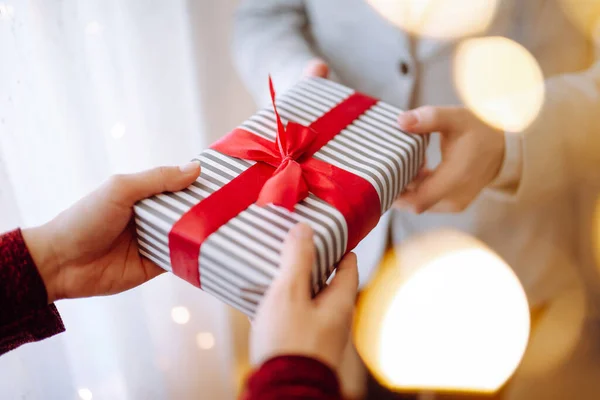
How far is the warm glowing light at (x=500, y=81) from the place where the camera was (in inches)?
39.0

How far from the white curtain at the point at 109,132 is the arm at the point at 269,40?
0.34ft

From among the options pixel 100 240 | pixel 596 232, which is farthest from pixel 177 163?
pixel 596 232

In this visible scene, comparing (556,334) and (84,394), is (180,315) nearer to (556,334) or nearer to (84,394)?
(84,394)

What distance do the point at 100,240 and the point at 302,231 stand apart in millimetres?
283

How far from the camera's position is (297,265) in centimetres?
60

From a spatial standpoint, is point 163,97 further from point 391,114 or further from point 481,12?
point 481,12

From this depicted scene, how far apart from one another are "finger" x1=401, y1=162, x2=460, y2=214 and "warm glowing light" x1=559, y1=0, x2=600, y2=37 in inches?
13.4

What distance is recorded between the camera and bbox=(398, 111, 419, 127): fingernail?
0.82 m

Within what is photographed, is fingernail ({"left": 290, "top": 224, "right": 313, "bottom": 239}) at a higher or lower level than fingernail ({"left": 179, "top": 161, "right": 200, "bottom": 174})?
lower

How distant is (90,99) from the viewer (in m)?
0.90

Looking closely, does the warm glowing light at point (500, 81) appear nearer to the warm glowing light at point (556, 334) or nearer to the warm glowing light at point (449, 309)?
the warm glowing light at point (449, 309)

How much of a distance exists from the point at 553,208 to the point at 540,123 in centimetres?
27

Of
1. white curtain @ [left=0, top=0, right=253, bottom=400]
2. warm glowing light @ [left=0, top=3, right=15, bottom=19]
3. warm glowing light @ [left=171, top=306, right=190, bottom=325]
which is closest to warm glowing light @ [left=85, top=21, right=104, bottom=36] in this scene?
white curtain @ [left=0, top=0, right=253, bottom=400]

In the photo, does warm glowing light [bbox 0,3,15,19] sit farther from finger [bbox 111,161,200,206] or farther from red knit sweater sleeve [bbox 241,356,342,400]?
red knit sweater sleeve [bbox 241,356,342,400]
